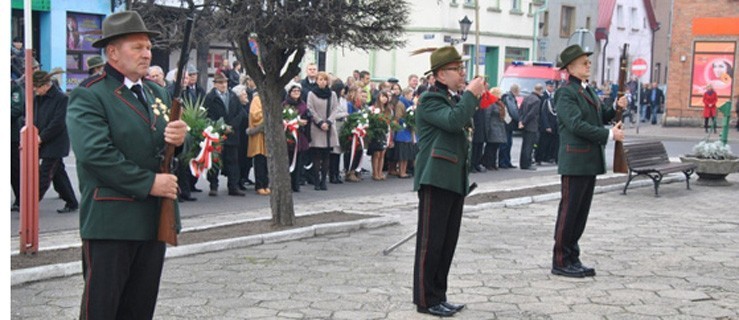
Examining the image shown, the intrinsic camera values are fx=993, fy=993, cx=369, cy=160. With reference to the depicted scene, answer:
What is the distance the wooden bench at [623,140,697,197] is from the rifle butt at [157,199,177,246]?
1199cm

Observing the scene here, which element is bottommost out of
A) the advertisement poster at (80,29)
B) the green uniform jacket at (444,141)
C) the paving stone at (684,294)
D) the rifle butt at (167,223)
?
the paving stone at (684,294)

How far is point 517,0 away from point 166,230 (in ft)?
156

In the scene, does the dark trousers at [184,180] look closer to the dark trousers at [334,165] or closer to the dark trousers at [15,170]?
the dark trousers at [15,170]

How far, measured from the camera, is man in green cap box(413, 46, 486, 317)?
7.24 meters

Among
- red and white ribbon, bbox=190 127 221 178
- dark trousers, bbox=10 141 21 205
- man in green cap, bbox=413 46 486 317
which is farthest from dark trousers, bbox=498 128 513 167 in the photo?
man in green cap, bbox=413 46 486 317

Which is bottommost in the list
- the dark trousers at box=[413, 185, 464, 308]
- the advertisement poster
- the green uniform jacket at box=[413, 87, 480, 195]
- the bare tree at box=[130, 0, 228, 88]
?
the dark trousers at box=[413, 185, 464, 308]

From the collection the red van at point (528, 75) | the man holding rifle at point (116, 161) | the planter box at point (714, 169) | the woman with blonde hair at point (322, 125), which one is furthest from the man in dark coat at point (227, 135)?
the red van at point (528, 75)

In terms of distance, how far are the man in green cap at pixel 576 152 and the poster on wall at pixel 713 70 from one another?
1282 inches

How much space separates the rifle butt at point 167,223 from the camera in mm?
5023

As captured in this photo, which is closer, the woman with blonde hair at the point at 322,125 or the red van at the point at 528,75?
the woman with blonde hair at the point at 322,125

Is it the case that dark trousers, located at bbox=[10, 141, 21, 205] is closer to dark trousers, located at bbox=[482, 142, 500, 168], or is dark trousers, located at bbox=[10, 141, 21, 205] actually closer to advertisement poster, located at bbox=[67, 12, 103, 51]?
dark trousers, located at bbox=[482, 142, 500, 168]

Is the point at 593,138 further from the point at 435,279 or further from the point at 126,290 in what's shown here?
Result: the point at 126,290

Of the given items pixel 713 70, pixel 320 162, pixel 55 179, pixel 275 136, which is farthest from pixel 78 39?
pixel 713 70
